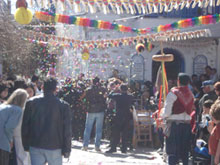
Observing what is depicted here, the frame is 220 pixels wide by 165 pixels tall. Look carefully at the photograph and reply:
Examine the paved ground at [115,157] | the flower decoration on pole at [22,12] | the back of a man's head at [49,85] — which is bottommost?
the paved ground at [115,157]

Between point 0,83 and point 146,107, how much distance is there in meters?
6.22

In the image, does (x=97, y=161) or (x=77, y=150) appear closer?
(x=97, y=161)

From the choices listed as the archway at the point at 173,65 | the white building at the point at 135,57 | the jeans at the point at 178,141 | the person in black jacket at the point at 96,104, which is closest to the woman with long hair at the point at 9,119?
the jeans at the point at 178,141

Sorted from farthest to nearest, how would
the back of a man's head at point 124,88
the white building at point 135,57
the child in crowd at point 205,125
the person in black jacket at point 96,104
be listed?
1. the white building at point 135,57
2. the person in black jacket at point 96,104
3. the back of a man's head at point 124,88
4. the child in crowd at point 205,125

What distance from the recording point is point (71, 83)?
41.1 feet

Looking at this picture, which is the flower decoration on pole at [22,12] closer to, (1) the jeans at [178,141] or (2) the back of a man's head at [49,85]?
(2) the back of a man's head at [49,85]

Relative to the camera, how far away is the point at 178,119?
24.8 feet

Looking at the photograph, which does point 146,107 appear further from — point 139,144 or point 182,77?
point 182,77

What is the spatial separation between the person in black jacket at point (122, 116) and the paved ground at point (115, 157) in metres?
0.35

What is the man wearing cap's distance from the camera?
24.6ft

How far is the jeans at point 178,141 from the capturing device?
7.58m

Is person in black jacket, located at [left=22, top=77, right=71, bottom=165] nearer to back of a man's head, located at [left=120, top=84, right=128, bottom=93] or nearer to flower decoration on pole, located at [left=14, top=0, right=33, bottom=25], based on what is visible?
flower decoration on pole, located at [left=14, top=0, right=33, bottom=25]

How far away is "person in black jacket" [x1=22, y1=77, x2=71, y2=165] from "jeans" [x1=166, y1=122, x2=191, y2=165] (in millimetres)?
2615

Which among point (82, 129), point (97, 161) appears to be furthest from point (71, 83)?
point (97, 161)
